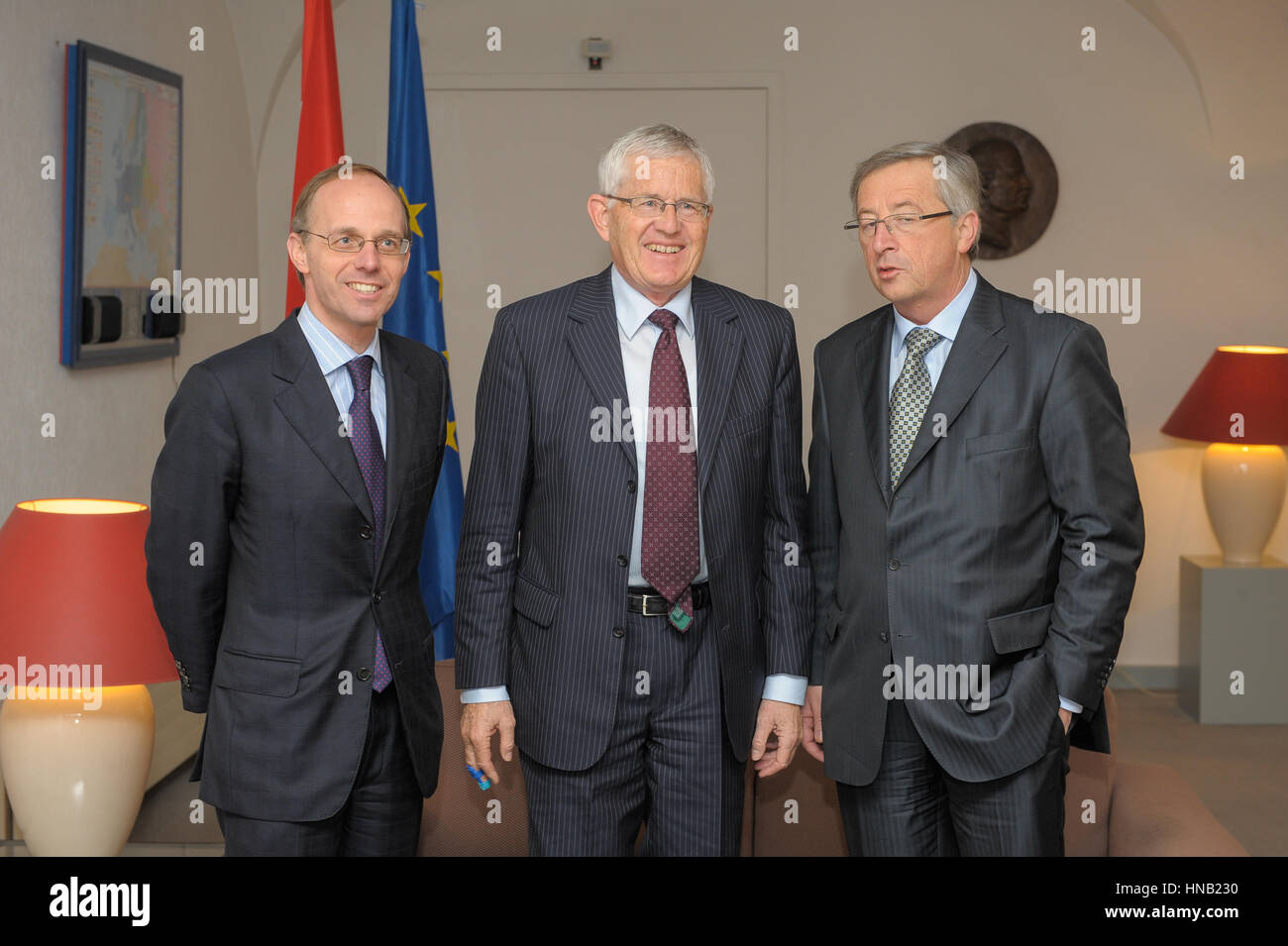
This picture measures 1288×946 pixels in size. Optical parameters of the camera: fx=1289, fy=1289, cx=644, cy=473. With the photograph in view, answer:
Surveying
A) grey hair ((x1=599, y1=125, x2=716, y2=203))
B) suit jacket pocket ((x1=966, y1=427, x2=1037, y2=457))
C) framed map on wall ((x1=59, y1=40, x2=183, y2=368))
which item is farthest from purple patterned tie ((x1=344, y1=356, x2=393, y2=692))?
framed map on wall ((x1=59, y1=40, x2=183, y2=368))

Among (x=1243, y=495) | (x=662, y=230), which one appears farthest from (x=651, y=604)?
(x=1243, y=495)

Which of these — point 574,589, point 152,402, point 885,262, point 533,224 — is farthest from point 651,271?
point 533,224

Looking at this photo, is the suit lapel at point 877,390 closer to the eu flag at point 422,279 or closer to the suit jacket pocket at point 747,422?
the suit jacket pocket at point 747,422

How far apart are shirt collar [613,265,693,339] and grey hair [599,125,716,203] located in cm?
16

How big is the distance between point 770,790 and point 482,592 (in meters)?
1.02

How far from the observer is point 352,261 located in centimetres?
202

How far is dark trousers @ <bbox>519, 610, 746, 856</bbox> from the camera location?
2.13 meters

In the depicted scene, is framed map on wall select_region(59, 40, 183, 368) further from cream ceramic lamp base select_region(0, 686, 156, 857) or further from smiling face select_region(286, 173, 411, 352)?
smiling face select_region(286, 173, 411, 352)

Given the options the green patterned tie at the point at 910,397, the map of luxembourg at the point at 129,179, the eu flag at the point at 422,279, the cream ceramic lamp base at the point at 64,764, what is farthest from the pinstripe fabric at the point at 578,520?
the map of luxembourg at the point at 129,179

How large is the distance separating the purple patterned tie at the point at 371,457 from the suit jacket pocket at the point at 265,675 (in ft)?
0.41

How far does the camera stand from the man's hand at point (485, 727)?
7.07 ft

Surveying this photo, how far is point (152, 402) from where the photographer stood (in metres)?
4.41
